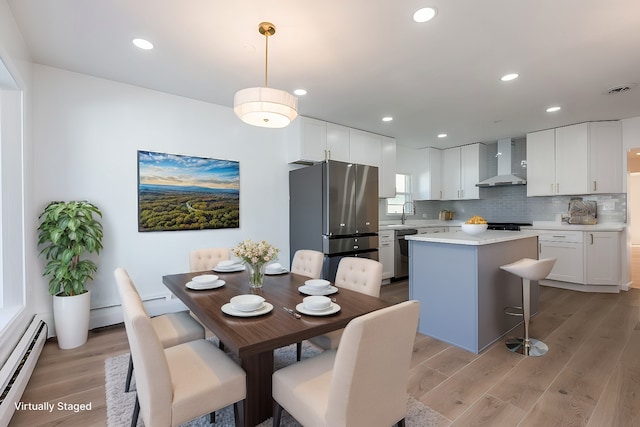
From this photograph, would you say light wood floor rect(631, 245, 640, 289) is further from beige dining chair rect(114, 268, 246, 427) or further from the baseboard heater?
the baseboard heater

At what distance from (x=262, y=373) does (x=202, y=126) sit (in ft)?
9.81

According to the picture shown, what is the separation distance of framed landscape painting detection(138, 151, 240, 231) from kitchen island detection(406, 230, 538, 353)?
2.29 m

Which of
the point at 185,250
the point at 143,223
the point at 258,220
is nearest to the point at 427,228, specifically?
the point at 258,220

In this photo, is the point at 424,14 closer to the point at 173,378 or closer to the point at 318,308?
the point at 318,308

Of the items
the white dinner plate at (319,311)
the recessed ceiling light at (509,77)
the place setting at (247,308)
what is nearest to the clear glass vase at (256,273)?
the place setting at (247,308)

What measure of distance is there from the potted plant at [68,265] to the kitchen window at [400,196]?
189 inches

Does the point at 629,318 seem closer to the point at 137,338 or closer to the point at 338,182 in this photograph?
the point at 338,182

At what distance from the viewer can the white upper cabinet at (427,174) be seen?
618 cm

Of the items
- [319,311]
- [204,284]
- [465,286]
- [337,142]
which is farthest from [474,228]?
[204,284]

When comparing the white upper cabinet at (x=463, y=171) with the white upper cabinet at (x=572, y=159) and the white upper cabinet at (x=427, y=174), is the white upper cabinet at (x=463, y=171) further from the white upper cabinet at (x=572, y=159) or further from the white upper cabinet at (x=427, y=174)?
the white upper cabinet at (x=572, y=159)

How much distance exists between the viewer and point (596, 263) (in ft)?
14.4

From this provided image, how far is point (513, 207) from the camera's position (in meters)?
5.75

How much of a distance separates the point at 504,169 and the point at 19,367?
6.74 meters

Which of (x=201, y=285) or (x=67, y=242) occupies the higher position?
(x=67, y=242)
